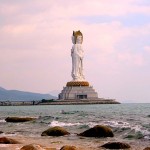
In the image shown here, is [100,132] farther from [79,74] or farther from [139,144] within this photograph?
[79,74]

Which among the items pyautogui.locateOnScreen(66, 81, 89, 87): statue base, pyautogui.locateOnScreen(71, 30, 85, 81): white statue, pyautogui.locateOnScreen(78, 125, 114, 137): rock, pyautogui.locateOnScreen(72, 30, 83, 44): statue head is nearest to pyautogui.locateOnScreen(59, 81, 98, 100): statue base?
pyautogui.locateOnScreen(66, 81, 89, 87): statue base

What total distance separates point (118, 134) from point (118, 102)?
125m

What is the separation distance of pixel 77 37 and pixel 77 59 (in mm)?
8716

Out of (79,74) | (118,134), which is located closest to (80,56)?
(79,74)

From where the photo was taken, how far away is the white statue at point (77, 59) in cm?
14331

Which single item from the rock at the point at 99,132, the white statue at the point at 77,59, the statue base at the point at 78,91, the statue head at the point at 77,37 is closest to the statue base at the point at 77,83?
the statue base at the point at 78,91

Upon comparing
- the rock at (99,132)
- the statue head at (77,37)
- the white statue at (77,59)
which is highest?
the statue head at (77,37)

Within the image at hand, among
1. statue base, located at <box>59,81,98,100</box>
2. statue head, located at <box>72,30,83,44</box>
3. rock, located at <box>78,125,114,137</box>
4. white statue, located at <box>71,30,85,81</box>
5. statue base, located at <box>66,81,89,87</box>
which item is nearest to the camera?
rock, located at <box>78,125,114,137</box>

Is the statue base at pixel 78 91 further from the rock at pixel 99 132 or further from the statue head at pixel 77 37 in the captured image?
the rock at pixel 99 132

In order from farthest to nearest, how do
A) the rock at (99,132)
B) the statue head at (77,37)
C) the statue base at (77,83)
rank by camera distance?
the statue head at (77,37) < the statue base at (77,83) < the rock at (99,132)

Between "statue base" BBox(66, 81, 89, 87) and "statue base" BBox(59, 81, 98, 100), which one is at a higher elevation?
"statue base" BBox(66, 81, 89, 87)

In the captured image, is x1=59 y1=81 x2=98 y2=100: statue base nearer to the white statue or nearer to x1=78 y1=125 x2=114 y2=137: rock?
the white statue

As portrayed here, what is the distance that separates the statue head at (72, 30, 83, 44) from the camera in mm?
147125

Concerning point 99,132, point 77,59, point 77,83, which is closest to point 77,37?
point 77,59
